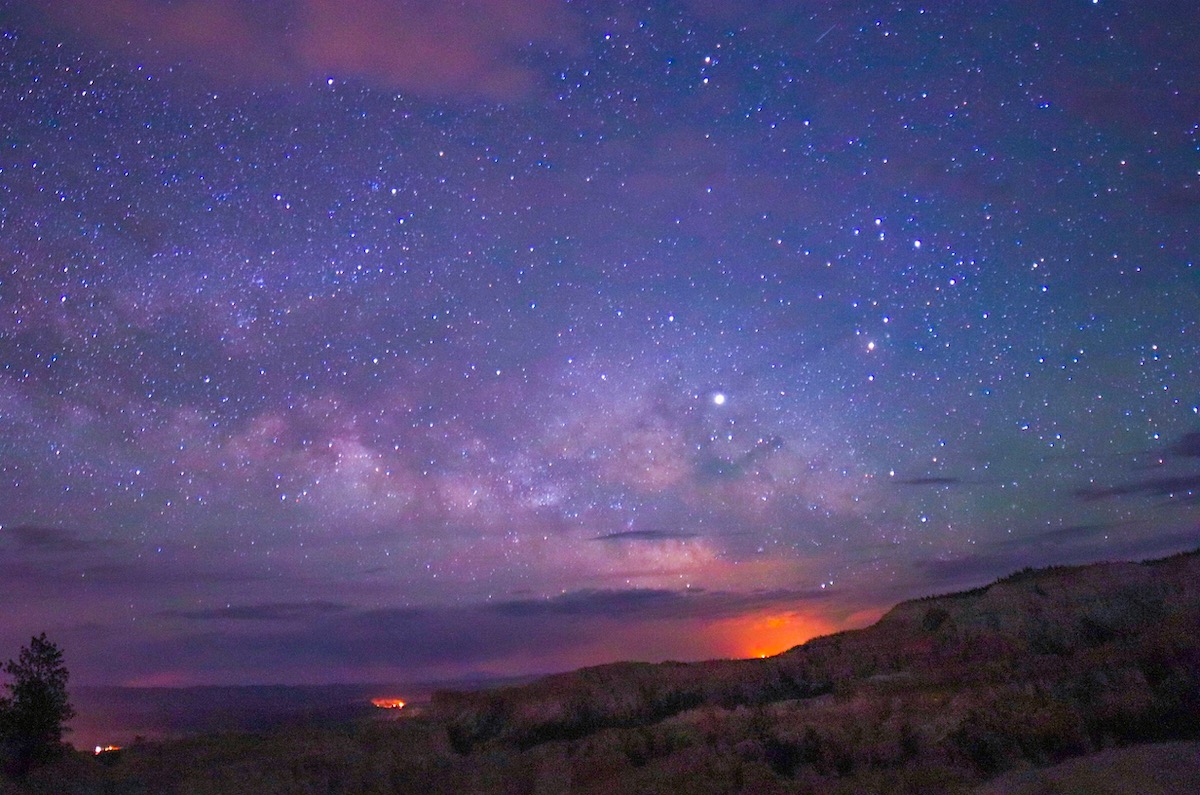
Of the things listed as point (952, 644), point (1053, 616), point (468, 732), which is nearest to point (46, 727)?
point (468, 732)

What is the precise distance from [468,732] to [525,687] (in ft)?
17.8

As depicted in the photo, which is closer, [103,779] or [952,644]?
[103,779]

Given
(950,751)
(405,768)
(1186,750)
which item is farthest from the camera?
(405,768)

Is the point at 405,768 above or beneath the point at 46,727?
beneath

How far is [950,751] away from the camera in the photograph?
63.9 ft

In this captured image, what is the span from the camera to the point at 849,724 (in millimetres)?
23016

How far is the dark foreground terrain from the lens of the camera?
18766 millimetres

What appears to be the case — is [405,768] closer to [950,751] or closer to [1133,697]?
[950,751]

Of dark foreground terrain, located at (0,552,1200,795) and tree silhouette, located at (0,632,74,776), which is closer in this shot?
dark foreground terrain, located at (0,552,1200,795)

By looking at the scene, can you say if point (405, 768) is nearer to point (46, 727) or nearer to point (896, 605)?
point (46, 727)

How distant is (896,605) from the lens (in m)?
48.2

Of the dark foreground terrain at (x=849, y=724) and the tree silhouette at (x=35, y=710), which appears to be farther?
the tree silhouette at (x=35, y=710)

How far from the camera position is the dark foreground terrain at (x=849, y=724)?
1877 centimetres

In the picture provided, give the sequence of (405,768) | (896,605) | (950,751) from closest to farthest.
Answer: (950,751) → (405,768) → (896,605)
